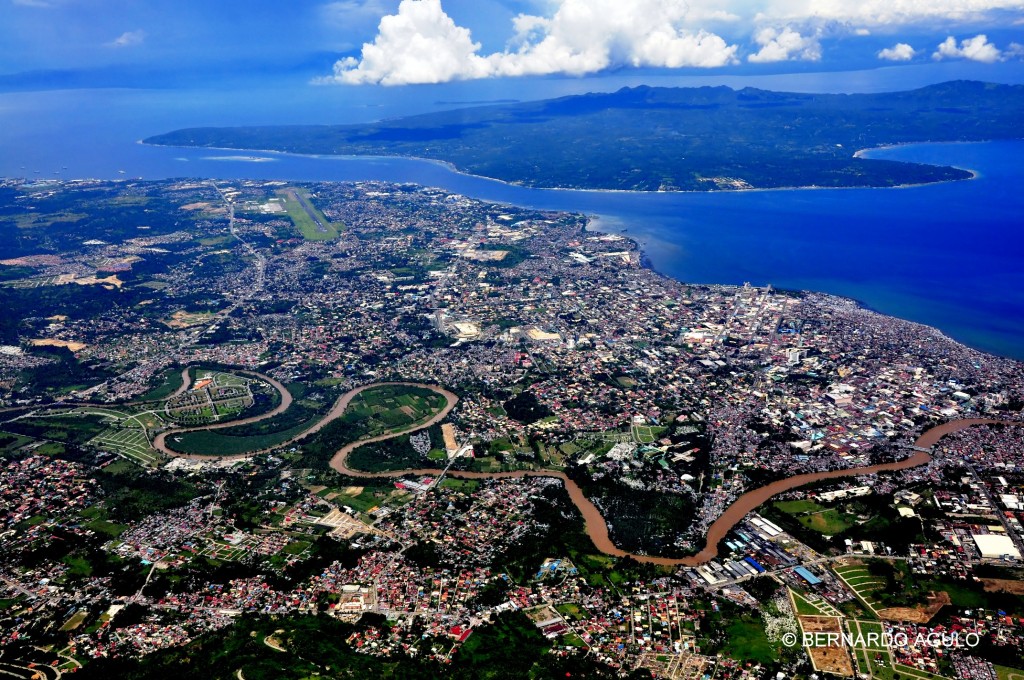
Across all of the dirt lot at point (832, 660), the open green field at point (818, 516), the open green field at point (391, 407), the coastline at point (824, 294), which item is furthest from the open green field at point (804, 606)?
the coastline at point (824, 294)

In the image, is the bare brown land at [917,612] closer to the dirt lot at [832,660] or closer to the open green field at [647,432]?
the dirt lot at [832,660]

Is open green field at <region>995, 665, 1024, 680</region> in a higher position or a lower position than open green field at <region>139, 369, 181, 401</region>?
lower

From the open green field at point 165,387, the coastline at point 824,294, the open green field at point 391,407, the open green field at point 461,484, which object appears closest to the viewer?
the open green field at point 461,484

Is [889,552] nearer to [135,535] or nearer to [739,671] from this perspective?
[739,671]

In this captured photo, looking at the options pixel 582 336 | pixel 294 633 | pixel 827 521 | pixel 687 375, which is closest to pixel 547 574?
pixel 294 633

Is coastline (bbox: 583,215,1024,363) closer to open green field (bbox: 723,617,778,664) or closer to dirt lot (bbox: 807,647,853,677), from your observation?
dirt lot (bbox: 807,647,853,677)

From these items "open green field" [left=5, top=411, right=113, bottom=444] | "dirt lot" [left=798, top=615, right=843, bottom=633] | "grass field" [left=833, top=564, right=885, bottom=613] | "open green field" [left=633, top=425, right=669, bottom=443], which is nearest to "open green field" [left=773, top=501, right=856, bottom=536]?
"grass field" [left=833, top=564, right=885, bottom=613]
